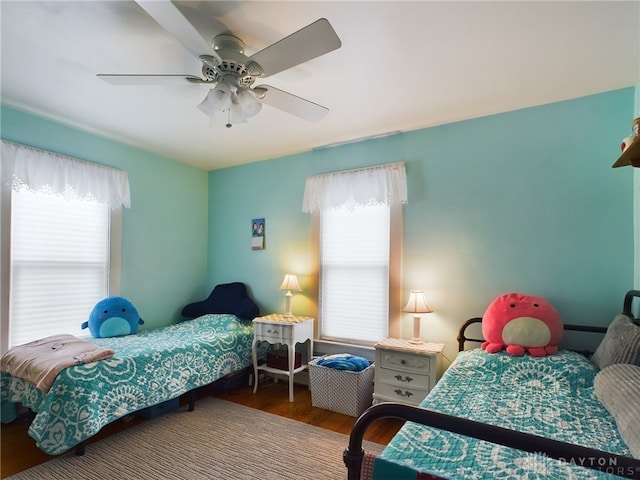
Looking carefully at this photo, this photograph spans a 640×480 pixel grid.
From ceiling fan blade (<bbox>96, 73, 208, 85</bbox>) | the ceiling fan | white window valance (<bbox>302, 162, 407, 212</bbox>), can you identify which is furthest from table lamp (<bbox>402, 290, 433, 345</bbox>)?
ceiling fan blade (<bbox>96, 73, 208, 85</bbox>)

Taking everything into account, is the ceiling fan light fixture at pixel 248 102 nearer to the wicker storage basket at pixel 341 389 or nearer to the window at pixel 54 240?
the window at pixel 54 240

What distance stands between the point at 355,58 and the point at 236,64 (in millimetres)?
713

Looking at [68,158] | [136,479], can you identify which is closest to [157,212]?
[68,158]

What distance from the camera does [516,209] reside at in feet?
8.49

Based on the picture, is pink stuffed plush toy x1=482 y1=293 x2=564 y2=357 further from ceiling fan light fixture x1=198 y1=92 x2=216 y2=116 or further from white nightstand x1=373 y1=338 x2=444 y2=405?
ceiling fan light fixture x1=198 y1=92 x2=216 y2=116

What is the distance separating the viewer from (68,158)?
2.92m

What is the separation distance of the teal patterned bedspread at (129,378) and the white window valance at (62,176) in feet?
4.40

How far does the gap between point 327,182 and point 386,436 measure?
7.55 feet

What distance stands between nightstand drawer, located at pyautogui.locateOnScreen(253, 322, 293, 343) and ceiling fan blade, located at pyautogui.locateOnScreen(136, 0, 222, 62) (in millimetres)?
2306

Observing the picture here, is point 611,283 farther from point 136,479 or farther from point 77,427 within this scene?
point 77,427

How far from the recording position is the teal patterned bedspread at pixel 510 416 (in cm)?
109

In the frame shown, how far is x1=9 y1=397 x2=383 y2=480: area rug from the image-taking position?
1.99m

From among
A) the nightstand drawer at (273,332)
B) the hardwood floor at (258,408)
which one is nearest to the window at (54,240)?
the hardwood floor at (258,408)

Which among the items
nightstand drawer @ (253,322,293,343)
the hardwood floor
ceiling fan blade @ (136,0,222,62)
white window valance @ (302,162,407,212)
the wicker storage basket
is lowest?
the hardwood floor
